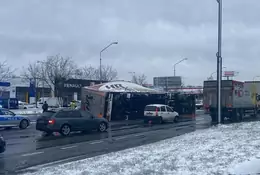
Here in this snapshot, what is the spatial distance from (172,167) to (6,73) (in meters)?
53.9

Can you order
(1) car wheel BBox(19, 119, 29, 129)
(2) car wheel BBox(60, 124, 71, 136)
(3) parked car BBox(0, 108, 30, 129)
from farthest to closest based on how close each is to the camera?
(1) car wheel BBox(19, 119, 29, 129) → (3) parked car BBox(0, 108, 30, 129) → (2) car wheel BBox(60, 124, 71, 136)

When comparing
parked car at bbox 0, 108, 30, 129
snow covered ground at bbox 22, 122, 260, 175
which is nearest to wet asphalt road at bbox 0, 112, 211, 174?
snow covered ground at bbox 22, 122, 260, 175

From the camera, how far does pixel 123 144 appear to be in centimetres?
1784

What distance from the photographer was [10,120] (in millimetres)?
26094

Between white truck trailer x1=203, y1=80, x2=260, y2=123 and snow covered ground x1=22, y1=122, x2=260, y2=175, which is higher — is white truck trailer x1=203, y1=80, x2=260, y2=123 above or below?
above

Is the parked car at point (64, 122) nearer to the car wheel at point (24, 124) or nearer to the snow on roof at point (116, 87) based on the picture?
the car wheel at point (24, 124)

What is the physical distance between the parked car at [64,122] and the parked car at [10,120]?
13.5 feet

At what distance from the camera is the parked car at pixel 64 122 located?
22.0 m

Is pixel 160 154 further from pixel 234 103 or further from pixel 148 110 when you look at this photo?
pixel 234 103

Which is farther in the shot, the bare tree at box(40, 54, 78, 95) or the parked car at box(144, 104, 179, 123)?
the bare tree at box(40, 54, 78, 95)

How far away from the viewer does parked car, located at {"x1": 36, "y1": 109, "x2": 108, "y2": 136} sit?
2197cm

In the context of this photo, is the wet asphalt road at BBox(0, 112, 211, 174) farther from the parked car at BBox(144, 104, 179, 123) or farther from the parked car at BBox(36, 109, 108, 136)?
the parked car at BBox(144, 104, 179, 123)

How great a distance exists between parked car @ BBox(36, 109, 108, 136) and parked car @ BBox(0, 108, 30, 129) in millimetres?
4110

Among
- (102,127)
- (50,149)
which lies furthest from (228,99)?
(50,149)
